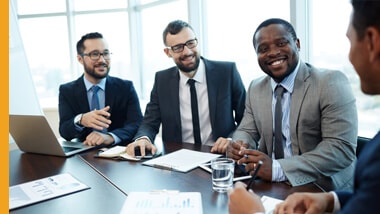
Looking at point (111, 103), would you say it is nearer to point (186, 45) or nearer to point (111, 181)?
point (186, 45)

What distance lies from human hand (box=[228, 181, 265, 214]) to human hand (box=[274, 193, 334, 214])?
72 millimetres

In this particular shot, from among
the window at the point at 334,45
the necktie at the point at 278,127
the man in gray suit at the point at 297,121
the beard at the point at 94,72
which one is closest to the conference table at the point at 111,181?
the man in gray suit at the point at 297,121

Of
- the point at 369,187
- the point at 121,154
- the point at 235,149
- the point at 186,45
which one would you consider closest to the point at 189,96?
the point at 186,45

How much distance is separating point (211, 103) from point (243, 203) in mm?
1395

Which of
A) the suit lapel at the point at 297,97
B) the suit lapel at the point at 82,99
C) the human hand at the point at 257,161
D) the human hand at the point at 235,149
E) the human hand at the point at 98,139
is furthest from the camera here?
the suit lapel at the point at 82,99

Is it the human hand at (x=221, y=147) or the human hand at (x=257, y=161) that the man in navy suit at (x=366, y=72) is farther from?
the human hand at (x=221, y=147)

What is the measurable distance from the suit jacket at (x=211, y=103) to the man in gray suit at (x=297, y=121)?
390 millimetres

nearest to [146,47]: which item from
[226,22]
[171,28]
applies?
[226,22]

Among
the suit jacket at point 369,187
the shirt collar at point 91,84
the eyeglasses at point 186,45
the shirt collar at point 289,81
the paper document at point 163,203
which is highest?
the eyeglasses at point 186,45

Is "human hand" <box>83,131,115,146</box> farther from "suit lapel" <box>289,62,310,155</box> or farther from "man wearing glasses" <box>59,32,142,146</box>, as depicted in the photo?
"suit lapel" <box>289,62,310,155</box>

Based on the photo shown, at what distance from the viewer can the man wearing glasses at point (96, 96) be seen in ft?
8.61

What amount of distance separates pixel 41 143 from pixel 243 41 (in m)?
2.38

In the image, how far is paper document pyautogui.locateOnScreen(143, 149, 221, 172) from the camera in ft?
5.50

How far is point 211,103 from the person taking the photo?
8.00 ft
